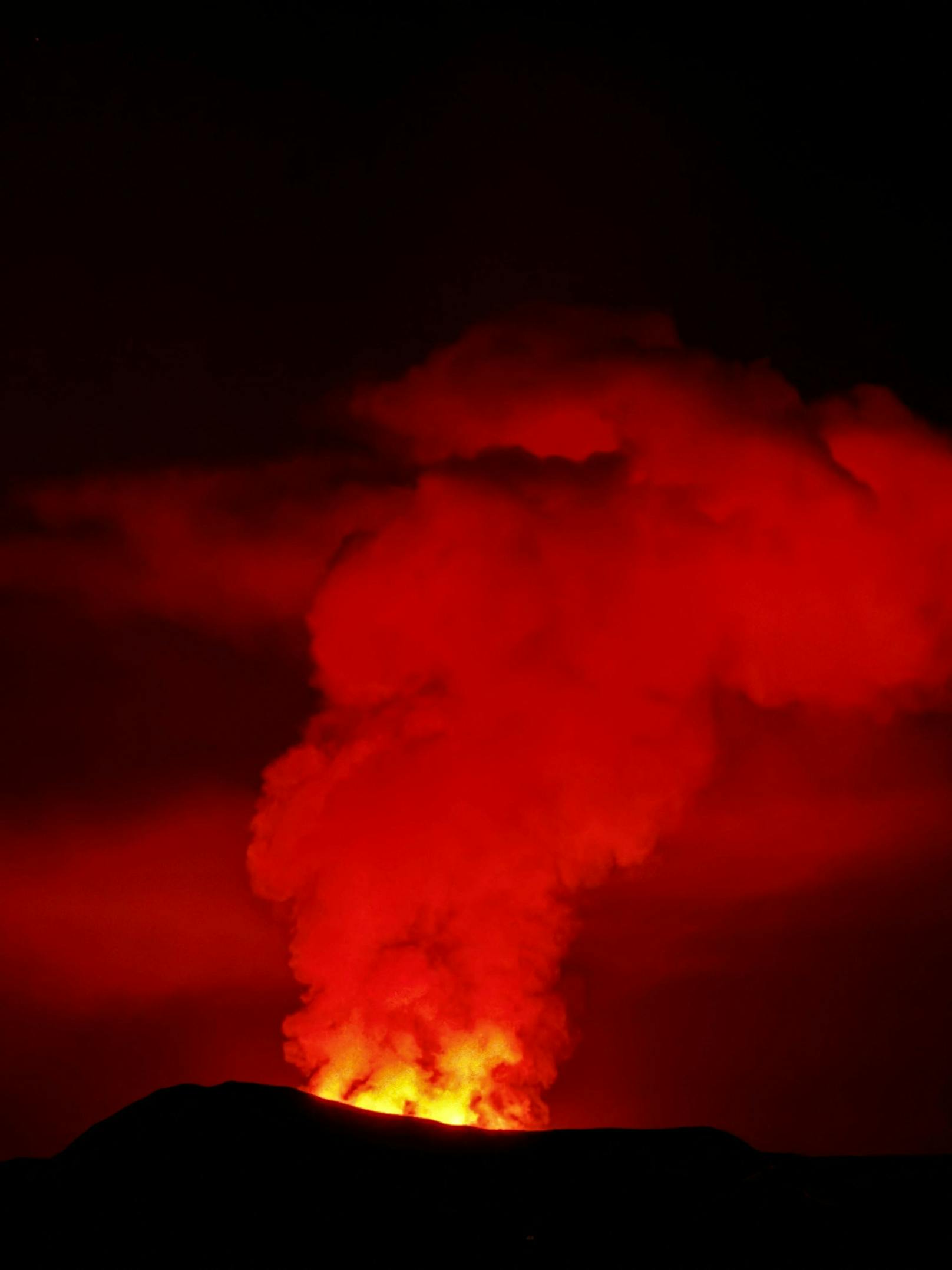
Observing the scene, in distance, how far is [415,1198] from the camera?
4778 centimetres

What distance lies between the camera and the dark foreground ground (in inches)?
1764

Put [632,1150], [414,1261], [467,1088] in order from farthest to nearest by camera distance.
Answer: [467,1088] < [632,1150] < [414,1261]

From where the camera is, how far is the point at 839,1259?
44.5 m

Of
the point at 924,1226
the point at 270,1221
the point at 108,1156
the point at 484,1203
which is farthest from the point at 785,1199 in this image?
the point at 108,1156

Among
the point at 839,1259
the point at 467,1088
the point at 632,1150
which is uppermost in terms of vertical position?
the point at 467,1088

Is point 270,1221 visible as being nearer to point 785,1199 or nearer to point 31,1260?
point 31,1260

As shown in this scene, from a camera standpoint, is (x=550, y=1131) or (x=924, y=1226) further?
(x=550, y=1131)

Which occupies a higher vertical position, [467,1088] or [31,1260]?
[467,1088]

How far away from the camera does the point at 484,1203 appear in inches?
1873

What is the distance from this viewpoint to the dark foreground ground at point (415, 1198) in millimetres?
44812

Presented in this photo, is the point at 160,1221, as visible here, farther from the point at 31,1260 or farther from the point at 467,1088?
the point at 467,1088

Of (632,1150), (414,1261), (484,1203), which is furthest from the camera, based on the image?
(632,1150)

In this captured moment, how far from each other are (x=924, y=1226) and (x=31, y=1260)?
20826 millimetres

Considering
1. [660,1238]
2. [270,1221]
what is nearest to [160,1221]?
[270,1221]
